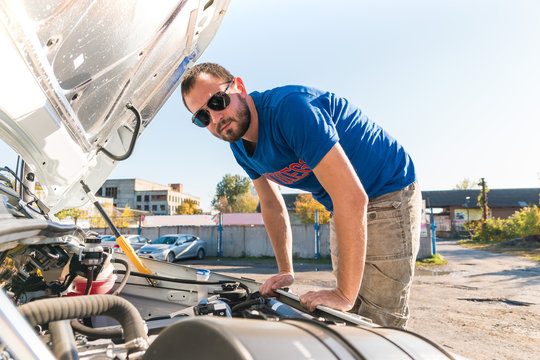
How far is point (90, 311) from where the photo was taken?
3.02 feet

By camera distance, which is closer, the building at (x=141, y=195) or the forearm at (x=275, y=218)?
the forearm at (x=275, y=218)

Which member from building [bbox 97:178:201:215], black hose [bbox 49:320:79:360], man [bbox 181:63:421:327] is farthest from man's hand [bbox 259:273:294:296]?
building [bbox 97:178:201:215]

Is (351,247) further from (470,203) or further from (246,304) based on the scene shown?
(470,203)

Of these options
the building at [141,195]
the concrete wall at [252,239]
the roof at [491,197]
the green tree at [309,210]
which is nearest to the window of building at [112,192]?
the building at [141,195]

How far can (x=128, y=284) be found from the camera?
7.57 feet

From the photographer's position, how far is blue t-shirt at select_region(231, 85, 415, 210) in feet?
4.71

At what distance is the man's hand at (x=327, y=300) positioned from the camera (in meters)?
1.29

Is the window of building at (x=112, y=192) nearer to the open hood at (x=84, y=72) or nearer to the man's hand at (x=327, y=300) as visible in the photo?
the open hood at (x=84, y=72)

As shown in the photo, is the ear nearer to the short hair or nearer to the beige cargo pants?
the short hair

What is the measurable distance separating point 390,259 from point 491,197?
170 feet

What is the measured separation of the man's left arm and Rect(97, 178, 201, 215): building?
65.1 metres

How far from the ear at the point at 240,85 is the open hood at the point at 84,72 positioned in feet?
1.77

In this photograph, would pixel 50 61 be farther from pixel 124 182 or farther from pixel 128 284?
pixel 124 182

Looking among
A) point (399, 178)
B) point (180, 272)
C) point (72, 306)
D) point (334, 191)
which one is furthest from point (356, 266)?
A: point (180, 272)
